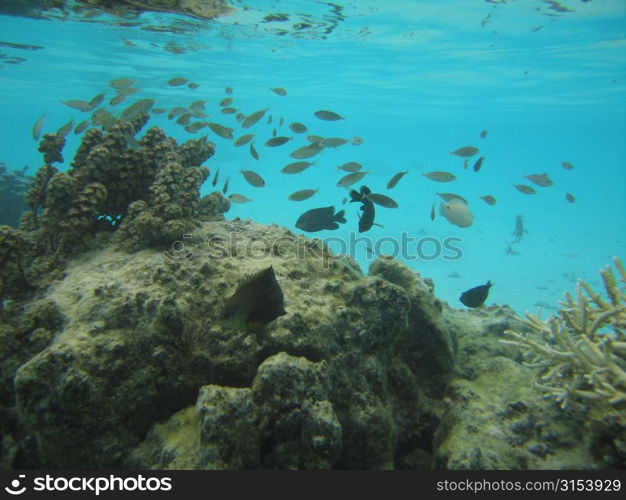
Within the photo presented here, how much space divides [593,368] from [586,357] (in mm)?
117

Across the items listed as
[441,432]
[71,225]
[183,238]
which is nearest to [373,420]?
[441,432]

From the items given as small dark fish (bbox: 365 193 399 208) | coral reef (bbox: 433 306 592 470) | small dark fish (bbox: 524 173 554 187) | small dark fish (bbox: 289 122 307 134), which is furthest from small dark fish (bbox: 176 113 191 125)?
small dark fish (bbox: 524 173 554 187)

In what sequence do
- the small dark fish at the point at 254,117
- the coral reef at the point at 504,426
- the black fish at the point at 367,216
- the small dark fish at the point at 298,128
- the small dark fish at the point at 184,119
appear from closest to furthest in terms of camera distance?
the coral reef at the point at 504,426 → the black fish at the point at 367,216 → the small dark fish at the point at 254,117 → the small dark fish at the point at 298,128 → the small dark fish at the point at 184,119

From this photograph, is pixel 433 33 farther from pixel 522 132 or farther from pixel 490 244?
pixel 522 132

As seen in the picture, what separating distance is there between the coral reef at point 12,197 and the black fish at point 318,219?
13.4 meters

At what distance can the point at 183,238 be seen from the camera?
3977mm

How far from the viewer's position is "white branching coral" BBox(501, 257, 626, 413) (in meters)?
2.68

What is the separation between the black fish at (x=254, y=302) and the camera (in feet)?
7.89

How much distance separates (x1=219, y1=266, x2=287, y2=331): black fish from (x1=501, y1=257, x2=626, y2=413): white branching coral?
2398 mm

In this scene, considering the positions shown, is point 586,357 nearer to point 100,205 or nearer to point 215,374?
point 215,374

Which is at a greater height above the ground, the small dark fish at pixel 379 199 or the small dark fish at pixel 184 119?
the small dark fish at pixel 184 119

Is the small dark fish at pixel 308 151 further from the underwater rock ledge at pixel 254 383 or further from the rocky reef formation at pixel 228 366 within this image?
the underwater rock ledge at pixel 254 383

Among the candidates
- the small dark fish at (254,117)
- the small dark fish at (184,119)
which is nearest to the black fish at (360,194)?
the small dark fish at (254,117)

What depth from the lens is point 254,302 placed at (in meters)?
2.47
